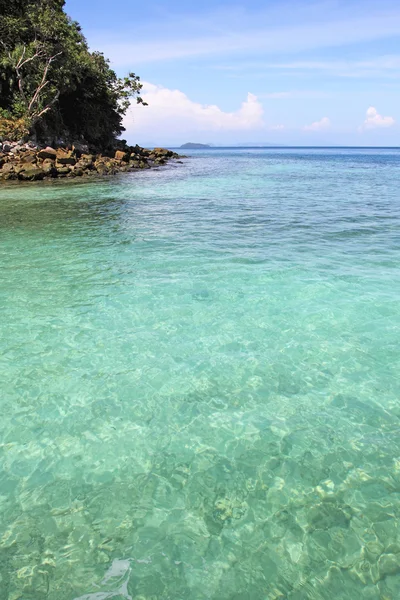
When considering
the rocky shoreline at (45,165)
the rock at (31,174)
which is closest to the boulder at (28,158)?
the rocky shoreline at (45,165)

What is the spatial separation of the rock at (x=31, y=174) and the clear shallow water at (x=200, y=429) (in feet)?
75.0

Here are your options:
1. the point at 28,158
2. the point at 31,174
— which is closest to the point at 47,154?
the point at 28,158

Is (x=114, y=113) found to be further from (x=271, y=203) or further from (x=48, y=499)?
(x=48, y=499)

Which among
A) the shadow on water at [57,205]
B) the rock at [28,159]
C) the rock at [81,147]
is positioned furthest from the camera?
the rock at [81,147]

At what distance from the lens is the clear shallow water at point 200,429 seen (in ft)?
9.87

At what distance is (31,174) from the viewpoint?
30.0 meters

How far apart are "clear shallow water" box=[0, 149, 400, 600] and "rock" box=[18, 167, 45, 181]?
22.9 meters

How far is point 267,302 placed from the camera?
7875mm

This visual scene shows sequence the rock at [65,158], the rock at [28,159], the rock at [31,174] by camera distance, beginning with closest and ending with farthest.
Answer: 1. the rock at [31,174]
2. the rock at [28,159]
3. the rock at [65,158]

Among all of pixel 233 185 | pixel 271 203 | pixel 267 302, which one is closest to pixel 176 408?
pixel 267 302

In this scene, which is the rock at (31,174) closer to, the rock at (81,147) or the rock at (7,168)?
the rock at (7,168)

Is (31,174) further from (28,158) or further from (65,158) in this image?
(65,158)

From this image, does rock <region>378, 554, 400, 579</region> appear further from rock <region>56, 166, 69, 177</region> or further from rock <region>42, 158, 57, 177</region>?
rock <region>56, 166, 69, 177</region>

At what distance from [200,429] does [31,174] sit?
31045 millimetres
